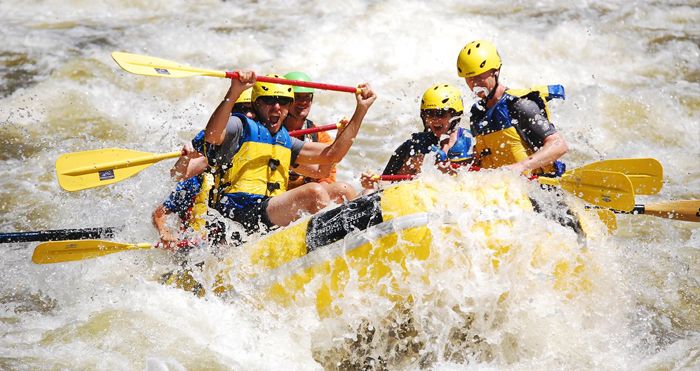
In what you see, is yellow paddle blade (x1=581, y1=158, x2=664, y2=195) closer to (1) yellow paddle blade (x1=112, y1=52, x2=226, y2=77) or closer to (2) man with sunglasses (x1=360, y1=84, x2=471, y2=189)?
(2) man with sunglasses (x1=360, y1=84, x2=471, y2=189)

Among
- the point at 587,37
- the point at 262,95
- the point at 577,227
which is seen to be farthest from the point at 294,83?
the point at 587,37

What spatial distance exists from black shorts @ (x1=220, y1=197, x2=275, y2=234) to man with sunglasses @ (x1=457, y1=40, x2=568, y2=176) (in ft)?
4.86

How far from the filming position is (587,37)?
11.5 meters

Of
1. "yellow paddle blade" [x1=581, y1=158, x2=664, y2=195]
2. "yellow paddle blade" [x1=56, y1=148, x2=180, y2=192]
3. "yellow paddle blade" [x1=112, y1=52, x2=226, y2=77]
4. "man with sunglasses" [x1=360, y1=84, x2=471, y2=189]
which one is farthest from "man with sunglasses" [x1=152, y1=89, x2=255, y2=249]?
"yellow paddle blade" [x1=581, y1=158, x2=664, y2=195]

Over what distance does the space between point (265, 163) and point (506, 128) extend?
1.52m

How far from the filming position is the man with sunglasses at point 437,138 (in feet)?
18.8

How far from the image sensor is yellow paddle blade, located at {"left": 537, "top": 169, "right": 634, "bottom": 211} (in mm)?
4801

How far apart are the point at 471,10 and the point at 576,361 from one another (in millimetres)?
A: 8136

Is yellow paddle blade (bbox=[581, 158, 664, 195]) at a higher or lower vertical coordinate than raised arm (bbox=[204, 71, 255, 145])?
lower

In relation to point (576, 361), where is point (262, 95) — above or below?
above

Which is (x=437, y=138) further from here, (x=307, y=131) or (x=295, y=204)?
(x=295, y=204)

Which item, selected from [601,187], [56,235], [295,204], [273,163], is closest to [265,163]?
[273,163]

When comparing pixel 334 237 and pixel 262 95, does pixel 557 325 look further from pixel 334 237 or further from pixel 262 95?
pixel 262 95

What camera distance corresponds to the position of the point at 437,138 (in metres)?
5.84
